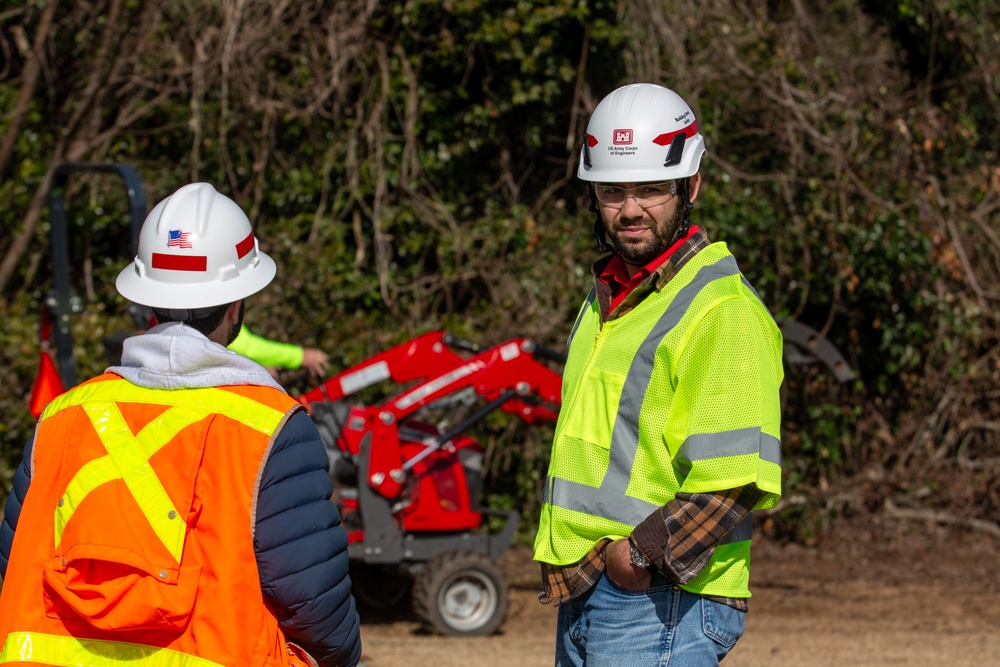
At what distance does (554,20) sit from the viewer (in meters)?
8.74

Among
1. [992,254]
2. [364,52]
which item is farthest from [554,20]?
[992,254]

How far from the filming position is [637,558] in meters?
2.39

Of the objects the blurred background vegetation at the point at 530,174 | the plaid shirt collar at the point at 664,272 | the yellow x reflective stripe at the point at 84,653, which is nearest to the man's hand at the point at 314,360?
the blurred background vegetation at the point at 530,174

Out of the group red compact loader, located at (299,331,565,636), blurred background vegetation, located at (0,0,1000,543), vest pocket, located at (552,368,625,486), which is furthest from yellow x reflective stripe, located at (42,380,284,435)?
blurred background vegetation, located at (0,0,1000,543)

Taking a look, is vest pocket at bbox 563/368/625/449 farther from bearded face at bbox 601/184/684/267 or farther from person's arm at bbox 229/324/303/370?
person's arm at bbox 229/324/303/370

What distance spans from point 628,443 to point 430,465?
3.90 meters

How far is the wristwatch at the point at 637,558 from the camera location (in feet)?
7.79

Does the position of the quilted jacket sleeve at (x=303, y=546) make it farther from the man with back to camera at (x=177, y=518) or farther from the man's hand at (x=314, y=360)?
the man's hand at (x=314, y=360)

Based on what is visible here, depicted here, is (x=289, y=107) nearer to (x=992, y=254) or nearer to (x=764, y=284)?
(x=764, y=284)

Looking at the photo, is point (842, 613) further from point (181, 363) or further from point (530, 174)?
point (181, 363)

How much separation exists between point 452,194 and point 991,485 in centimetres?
A: 459

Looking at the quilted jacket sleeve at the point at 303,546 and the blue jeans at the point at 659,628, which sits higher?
the quilted jacket sleeve at the point at 303,546

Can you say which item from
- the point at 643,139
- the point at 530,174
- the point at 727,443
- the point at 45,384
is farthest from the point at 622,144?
the point at 530,174

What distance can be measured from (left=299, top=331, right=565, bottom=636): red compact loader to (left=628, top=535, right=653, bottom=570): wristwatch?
3528 millimetres
